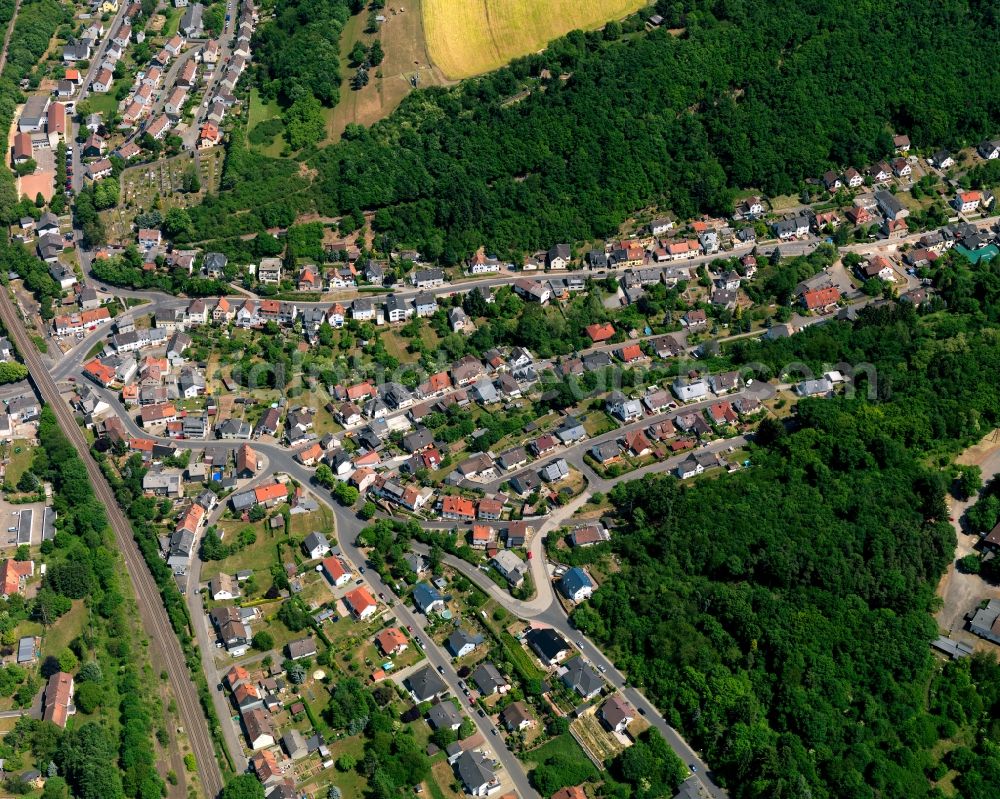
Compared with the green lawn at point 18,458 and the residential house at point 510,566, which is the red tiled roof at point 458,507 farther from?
the green lawn at point 18,458

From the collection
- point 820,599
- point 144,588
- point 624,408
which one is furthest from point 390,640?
point 820,599

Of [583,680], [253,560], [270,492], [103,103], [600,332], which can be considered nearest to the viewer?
[583,680]

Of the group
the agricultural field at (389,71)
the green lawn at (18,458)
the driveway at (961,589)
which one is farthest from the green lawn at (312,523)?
the agricultural field at (389,71)

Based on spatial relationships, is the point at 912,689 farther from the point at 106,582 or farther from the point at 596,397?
the point at 106,582

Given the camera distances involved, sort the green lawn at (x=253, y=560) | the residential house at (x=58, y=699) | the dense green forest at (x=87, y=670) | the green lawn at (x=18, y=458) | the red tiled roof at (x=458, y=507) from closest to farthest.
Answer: the dense green forest at (x=87, y=670), the residential house at (x=58, y=699), the green lawn at (x=253, y=560), the red tiled roof at (x=458, y=507), the green lawn at (x=18, y=458)

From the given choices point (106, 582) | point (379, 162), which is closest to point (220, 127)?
point (379, 162)

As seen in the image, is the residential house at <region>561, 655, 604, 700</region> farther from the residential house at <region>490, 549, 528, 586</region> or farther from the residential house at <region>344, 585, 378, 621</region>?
the residential house at <region>344, 585, 378, 621</region>

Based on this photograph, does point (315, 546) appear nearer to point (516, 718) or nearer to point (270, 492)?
point (270, 492)
